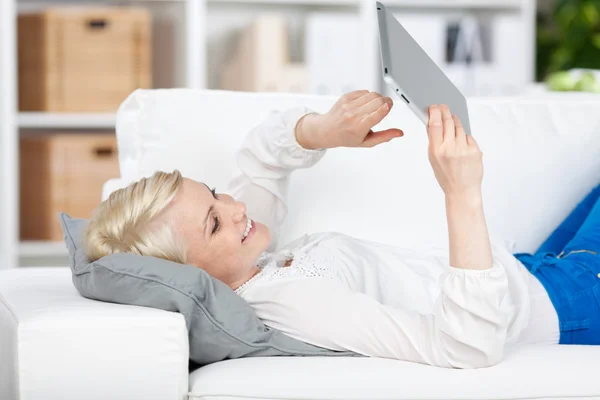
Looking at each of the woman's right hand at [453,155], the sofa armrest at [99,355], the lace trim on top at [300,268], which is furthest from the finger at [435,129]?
the sofa armrest at [99,355]

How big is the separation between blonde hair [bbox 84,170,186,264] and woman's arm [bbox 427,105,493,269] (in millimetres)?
403

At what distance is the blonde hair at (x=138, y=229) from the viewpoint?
4.09 ft

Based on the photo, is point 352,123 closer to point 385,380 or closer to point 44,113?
point 385,380

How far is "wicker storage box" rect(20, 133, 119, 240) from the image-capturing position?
2.93 meters

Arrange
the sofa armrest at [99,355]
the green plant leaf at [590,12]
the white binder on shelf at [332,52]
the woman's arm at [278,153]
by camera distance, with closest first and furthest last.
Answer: the sofa armrest at [99,355], the woman's arm at [278,153], the white binder on shelf at [332,52], the green plant leaf at [590,12]

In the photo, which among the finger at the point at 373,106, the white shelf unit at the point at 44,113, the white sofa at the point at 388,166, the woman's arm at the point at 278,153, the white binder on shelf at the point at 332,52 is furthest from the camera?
the white binder on shelf at the point at 332,52

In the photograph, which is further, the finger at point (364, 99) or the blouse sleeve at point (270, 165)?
the blouse sleeve at point (270, 165)

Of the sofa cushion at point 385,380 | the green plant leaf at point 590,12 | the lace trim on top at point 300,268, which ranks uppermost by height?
the green plant leaf at point 590,12

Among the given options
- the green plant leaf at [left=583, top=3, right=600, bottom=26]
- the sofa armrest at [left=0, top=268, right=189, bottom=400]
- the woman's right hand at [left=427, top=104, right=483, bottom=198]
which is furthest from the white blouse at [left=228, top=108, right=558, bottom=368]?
the green plant leaf at [left=583, top=3, right=600, bottom=26]

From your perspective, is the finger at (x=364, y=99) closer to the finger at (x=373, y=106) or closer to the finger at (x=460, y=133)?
the finger at (x=373, y=106)

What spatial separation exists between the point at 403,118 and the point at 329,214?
0.25 m

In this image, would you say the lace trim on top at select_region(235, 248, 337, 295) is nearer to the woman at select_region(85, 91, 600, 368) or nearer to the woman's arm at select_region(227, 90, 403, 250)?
the woman at select_region(85, 91, 600, 368)

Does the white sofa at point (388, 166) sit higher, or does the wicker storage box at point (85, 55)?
the wicker storage box at point (85, 55)

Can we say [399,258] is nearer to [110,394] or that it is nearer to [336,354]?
[336,354]
